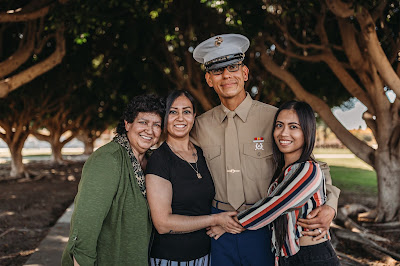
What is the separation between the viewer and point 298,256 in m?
2.35

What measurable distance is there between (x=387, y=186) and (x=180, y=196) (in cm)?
640

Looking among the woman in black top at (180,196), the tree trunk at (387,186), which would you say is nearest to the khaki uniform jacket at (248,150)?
the woman in black top at (180,196)

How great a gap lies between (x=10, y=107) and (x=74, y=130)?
12702 millimetres

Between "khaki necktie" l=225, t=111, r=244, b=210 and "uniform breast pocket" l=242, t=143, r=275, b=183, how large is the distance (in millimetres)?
75

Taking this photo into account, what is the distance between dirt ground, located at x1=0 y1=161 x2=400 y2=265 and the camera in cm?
584

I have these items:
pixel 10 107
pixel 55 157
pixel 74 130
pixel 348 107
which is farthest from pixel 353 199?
pixel 74 130

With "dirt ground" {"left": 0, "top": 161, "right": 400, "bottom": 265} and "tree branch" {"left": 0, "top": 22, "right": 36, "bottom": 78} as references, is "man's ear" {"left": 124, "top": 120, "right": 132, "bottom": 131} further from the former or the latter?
"tree branch" {"left": 0, "top": 22, "right": 36, "bottom": 78}

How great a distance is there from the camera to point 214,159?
2.84 meters

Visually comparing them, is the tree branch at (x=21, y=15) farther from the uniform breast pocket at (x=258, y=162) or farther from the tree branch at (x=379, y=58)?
the tree branch at (x=379, y=58)

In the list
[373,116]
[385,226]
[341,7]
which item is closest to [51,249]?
[341,7]

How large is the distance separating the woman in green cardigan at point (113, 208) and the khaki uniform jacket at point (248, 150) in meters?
0.53

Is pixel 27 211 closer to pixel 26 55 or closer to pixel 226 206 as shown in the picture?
pixel 26 55

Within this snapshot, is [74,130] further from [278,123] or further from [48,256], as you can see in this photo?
[278,123]

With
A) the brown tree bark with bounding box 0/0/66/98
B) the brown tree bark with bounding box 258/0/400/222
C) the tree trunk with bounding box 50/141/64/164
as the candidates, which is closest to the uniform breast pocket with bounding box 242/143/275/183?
the brown tree bark with bounding box 258/0/400/222
